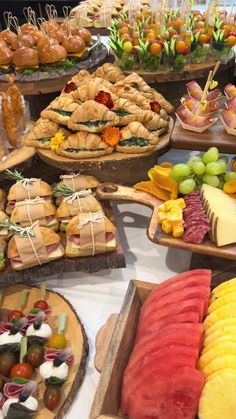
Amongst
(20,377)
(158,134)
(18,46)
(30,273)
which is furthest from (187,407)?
(18,46)

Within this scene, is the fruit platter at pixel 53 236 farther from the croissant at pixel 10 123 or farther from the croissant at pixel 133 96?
the croissant at pixel 133 96

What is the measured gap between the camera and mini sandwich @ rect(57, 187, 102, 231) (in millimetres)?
1608

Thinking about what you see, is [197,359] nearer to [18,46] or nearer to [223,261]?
[223,261]

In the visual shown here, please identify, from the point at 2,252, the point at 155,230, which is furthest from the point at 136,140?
the point at 2,252

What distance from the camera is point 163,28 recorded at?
272 cm

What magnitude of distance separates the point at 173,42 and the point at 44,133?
1.12 meters

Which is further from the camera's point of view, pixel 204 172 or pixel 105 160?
pixel 105 160

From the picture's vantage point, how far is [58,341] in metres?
1.25

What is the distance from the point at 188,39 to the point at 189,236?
5.62 feet

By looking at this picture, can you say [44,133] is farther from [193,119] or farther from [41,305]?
[41,305]

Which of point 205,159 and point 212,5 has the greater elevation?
point 212,5

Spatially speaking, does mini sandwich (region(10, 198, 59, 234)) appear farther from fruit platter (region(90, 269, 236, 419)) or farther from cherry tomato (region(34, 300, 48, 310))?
fruit platter (region(90, 269, 236, 419))

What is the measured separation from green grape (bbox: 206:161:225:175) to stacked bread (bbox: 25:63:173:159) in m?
0.40

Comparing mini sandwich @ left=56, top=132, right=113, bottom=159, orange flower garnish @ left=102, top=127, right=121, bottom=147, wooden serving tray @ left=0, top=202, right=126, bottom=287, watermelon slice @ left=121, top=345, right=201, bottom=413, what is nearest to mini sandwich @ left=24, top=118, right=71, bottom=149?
mini sandwich @ left=56, top=132, right=113, bottom=159
